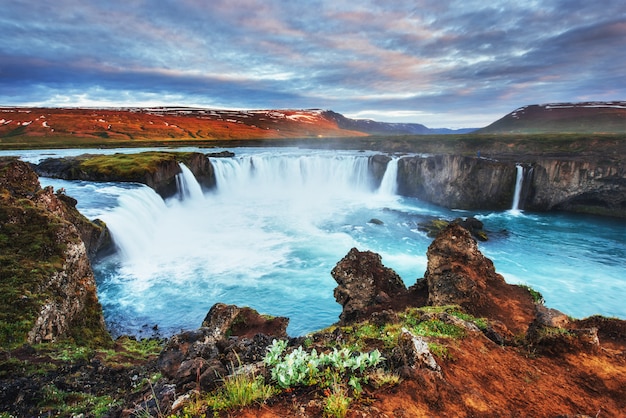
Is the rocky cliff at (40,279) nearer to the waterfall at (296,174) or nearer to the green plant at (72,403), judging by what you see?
the green plant at (72,403)

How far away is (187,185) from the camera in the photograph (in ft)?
162

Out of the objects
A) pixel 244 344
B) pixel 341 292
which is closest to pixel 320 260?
pixel 341 292

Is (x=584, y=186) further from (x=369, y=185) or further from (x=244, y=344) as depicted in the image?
(x=244, y=344)

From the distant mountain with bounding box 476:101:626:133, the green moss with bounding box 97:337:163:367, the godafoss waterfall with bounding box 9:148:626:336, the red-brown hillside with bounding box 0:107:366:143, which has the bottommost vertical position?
the godafoss waterfall with bounding box 9:148:626:336

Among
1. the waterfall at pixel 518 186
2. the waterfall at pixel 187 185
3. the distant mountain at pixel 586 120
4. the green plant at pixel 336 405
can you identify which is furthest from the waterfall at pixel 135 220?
the distant mountain at pixel 586 120

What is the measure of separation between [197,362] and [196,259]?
23.7 metres

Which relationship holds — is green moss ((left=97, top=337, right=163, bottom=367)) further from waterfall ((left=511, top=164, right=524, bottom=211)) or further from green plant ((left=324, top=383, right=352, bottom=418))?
waterfall ((left=511, top=164, right=524, bottom=211))

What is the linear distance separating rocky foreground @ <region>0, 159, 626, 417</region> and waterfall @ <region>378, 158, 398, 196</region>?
136 feet

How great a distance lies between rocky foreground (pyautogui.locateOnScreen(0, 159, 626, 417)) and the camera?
5023 mm

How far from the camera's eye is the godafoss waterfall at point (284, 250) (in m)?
21.8

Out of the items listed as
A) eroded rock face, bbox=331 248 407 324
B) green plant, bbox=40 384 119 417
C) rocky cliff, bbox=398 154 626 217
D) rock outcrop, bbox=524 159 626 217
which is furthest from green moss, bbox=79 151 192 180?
rock outcrop, bbox=524 159 626 217

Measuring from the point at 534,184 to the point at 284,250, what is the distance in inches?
1549

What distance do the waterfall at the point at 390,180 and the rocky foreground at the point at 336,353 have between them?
41603 mm

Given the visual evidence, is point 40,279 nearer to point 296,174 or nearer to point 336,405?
point 336,405
